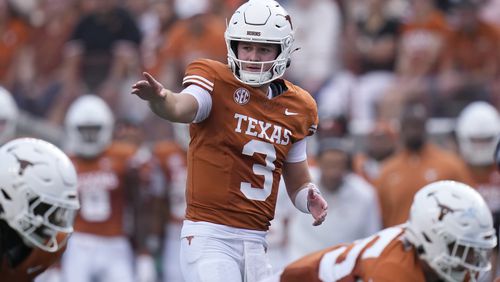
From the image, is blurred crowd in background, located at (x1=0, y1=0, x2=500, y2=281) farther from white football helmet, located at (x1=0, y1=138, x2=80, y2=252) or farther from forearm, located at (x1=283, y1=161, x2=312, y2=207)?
white football helmet, located at (x1=0, y1=138, x2=80, y2=252)

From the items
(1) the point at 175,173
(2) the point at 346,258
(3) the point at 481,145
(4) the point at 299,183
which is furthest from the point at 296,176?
(1) the point at 175,173

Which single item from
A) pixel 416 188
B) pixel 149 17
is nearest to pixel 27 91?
pixel 149 17

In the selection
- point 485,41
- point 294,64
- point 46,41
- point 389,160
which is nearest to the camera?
point 389,160

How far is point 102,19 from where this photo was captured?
1288cm

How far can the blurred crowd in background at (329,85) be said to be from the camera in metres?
10.3


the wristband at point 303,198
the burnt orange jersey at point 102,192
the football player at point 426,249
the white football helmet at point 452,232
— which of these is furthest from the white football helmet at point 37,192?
the burnt orange jersey at point 102,192

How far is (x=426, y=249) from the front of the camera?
604cm

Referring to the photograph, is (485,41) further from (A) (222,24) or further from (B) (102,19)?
(B) (102,19)

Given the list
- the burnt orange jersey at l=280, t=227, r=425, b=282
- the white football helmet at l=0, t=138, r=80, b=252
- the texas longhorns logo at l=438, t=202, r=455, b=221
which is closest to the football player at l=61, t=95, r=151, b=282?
the burnt orange jersey at l=280, t=227, r=425, b=282

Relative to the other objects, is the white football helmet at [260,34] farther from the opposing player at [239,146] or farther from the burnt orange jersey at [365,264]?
the burnt orange jersey at [365,264]

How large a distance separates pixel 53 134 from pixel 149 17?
186 centimetres

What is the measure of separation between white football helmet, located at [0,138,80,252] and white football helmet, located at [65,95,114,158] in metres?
5.94

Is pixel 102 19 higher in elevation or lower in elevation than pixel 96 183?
higher

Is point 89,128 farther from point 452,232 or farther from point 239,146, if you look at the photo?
point 452,232
